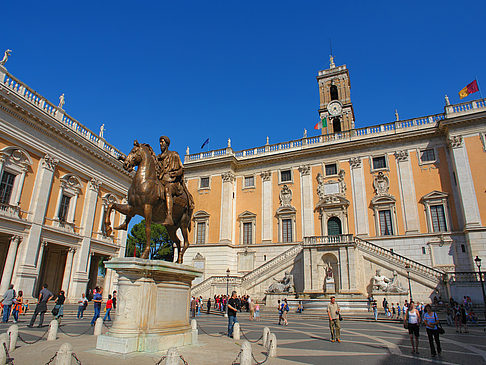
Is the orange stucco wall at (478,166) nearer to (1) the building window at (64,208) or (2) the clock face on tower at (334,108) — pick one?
(2) the clock face on tower at (334,108)

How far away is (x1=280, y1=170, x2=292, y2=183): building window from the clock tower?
10.1 m

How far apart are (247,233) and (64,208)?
16261 millimetres

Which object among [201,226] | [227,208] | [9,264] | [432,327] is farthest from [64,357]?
[201,226]

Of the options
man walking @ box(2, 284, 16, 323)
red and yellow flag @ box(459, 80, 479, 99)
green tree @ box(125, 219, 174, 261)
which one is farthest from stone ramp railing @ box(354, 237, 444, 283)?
green tree @ box(125, 219, 174, 261)

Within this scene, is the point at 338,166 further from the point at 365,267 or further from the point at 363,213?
the point at 365,267

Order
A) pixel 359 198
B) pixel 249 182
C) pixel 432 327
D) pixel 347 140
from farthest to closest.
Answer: pixel 249 182 → pixel 347 140 → pixel 359 198 → pixel 432 327

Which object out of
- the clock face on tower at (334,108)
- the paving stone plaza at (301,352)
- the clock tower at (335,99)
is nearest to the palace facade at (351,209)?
the clock tower at (335,99)

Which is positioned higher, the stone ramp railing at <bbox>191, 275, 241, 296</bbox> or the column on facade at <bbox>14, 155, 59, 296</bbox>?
the column on facade at <bbox>14, 155, 59, 296</bbox>

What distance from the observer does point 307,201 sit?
3012 centimetres

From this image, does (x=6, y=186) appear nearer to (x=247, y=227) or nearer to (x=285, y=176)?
(x=247, y=227)

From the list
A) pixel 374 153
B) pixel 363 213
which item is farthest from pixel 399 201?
pixel 374 153

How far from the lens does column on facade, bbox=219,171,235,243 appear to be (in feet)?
104

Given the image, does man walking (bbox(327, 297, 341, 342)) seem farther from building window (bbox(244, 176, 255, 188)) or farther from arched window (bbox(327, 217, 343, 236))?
building window (bbox(244, 176, 255, 188))

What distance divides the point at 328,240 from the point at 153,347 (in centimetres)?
2062
